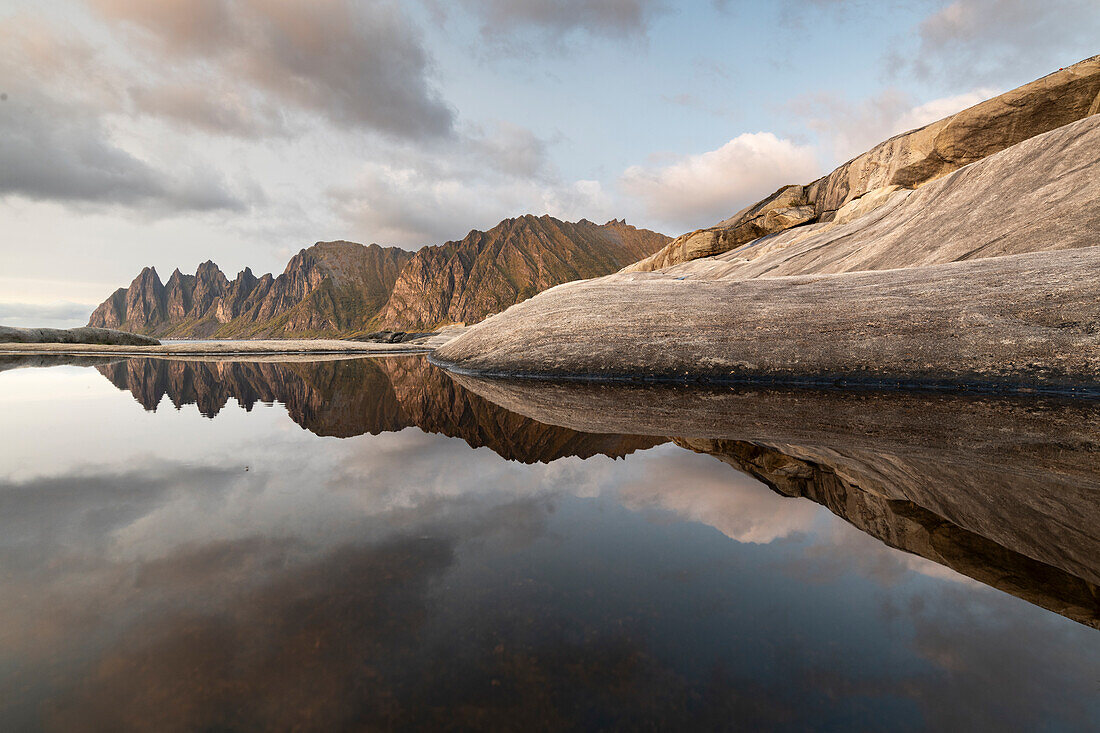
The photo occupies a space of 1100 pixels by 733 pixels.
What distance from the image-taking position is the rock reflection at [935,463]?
12.9 feet

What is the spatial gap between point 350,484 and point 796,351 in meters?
17.0

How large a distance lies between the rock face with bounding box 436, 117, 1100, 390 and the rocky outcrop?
46.7 metres

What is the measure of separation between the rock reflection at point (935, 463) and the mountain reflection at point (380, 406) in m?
1.06

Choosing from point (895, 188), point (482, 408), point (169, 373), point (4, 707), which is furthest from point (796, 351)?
point (895, 188)

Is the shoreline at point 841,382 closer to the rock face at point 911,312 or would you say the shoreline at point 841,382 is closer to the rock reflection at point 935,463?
the rock face at point 911,312

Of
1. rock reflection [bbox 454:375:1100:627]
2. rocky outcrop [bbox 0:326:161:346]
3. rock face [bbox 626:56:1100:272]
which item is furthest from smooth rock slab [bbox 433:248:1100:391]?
rocky outcrop [bbox 0:326:161:346]

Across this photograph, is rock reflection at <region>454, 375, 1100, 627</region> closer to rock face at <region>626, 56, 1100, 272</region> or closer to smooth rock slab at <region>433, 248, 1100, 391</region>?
smooth rock slab at <region>433, 248, 1100, 391</region>

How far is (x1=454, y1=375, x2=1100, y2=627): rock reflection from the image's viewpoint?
12.9 ft

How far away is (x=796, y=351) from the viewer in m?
17.4

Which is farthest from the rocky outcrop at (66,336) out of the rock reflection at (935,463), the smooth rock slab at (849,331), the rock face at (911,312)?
the rock reflection at (935,463)

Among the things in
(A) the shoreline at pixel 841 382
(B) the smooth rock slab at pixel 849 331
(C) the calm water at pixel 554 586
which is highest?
(B) the smooth rock slab at pixel 849 331

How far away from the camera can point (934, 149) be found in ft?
151

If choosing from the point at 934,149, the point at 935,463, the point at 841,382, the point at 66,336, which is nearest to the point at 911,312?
the point at 841,382

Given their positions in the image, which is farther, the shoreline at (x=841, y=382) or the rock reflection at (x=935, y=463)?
the shoreline at (x=841, y=382)
